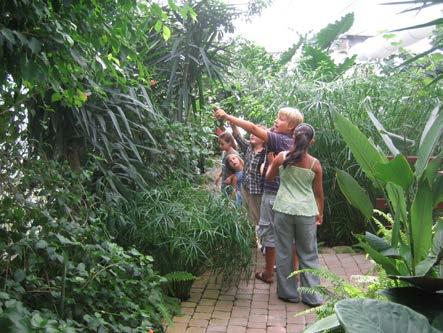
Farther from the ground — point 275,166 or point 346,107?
point 346,107

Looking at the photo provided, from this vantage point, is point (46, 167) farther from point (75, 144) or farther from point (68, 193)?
point (75, 144)

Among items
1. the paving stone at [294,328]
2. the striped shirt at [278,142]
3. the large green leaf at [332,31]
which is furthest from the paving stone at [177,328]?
the large green leaf at [332,31]

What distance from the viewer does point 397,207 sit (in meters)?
2.34

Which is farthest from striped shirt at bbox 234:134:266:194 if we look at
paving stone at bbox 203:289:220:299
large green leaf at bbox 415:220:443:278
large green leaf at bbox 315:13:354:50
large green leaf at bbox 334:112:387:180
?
large green leaf at bbox 315:13:354:50

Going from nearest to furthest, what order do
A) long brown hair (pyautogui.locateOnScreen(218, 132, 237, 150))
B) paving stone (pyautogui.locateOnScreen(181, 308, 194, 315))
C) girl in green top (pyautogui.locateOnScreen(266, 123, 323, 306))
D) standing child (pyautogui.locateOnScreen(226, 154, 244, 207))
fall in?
paving stone (pyautogui.locateOnScreen(181, 308, 194, 315)) < girl in green top (pyautogui.locateOnScreen(266, 123, 323, 306)) < standing child (pyautogui.locateOnScreen(226, 154, 244, 207)) < long brown hair (pyautogui.locateOnScreen(218, 132, 237, 150))

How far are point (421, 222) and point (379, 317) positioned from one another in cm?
66

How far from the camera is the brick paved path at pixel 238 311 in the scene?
12.2 feet

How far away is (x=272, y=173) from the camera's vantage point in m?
4.32

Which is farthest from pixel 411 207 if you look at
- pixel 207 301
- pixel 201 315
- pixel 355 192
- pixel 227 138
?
pixel 227 138

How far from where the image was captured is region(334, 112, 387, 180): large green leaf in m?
2.27

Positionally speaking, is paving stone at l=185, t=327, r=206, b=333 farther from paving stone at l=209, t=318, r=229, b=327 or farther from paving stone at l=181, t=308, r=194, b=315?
paving stone at l=181, t=308, r=194, b=315

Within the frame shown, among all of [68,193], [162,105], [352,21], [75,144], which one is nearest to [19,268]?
[68,193]

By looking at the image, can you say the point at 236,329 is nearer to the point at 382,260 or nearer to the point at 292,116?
the point at 382,260

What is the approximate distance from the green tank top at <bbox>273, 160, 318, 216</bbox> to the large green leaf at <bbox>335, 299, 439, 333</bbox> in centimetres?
236
